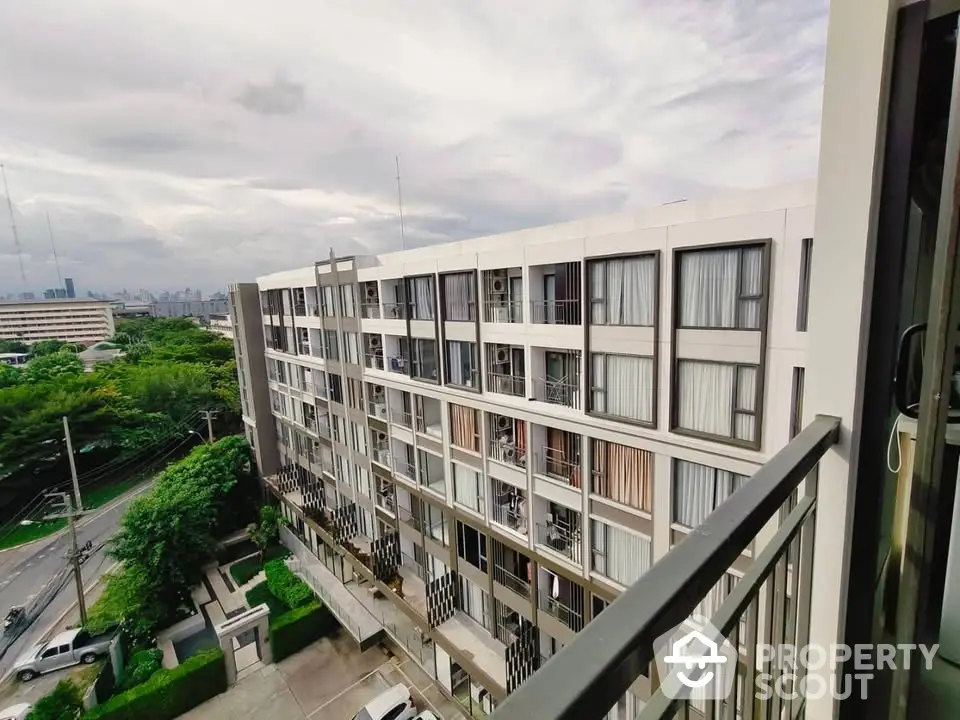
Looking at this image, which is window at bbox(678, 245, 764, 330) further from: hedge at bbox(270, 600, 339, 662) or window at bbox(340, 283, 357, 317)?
hedge at bbox(270, 600, 339, 662)

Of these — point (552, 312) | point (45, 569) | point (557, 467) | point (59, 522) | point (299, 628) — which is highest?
point (552, 312)

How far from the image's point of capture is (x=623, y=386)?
4.97 metres

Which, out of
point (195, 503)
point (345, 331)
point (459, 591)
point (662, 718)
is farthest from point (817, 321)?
point (195, 503)

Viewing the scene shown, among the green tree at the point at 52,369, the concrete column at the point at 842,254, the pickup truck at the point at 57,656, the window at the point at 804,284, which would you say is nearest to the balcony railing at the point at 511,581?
the window at the point at 804,284

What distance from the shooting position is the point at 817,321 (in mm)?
1241

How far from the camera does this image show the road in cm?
1094

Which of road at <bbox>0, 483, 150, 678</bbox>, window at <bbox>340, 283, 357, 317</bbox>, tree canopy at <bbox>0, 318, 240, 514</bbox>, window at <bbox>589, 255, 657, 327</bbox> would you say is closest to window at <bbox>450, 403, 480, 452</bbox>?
window at <bbox>589, 255, 657, 327</bbox>

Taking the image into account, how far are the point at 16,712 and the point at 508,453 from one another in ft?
32.7

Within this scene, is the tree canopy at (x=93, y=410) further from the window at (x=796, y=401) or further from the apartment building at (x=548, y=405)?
the window at (x=796, y=401)

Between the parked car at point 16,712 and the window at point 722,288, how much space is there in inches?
485

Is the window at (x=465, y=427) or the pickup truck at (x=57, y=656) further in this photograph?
the pickup truck at (x=57, y=656)

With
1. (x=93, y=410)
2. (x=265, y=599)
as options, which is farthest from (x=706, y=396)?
(x=93, y=410)

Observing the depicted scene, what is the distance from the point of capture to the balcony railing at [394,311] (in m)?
8.49

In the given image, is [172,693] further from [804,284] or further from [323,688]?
[804,284]
